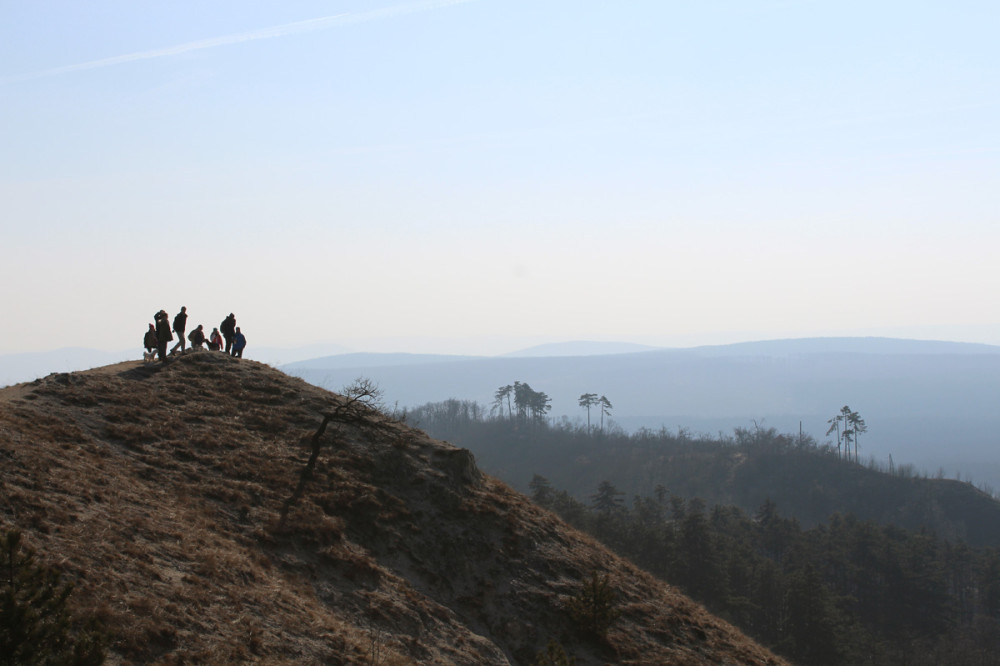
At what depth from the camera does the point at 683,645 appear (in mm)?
22328

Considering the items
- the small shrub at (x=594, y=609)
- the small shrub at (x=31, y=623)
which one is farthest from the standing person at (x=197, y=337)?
the small shrub at (x=31, y=623)

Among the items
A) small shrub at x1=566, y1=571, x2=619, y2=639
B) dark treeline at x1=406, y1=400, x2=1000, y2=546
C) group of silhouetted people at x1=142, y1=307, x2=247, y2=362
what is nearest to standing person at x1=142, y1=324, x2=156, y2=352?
group of silhouetted people at x1=142, y1=307, x2=247, y2=362

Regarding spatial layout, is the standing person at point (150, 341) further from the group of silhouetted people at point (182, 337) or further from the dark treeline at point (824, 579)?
the dark treeline at point (824, 579)

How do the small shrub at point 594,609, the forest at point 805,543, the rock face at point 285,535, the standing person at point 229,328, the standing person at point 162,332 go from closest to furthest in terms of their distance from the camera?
the rock face at point 285,535 < the small shrub at point 594,609 < the standing person at point 162,332 < the standing person at point 229,328 < the forest at point 805,543

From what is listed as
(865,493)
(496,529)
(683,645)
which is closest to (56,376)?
(496,529)

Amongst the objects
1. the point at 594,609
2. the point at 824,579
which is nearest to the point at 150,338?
the point at 594,609

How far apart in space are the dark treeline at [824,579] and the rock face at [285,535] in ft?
133

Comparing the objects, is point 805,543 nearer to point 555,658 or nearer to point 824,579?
point 824,579

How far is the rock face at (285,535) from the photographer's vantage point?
14.3m

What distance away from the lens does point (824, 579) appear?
86.5m

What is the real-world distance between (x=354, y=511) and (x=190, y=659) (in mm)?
9810

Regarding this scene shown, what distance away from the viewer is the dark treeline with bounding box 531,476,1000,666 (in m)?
60.8

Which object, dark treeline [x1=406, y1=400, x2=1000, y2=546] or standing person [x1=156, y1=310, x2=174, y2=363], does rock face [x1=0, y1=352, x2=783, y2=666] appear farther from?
dark treeline [x1=406, y1=400, x2=1000, y2=546]

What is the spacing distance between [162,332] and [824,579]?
82.7 metres
